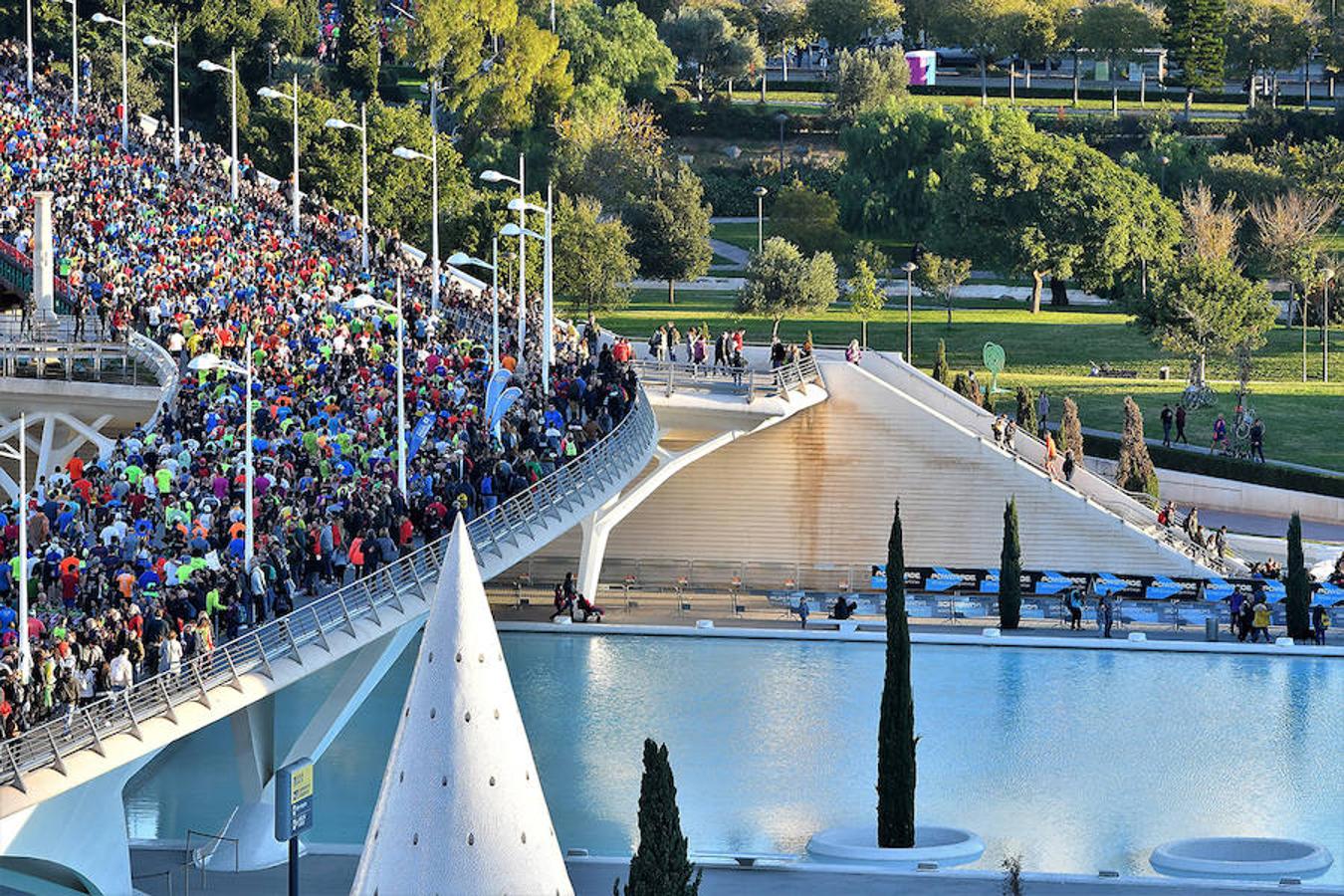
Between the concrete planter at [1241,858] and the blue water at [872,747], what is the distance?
818 millimetres

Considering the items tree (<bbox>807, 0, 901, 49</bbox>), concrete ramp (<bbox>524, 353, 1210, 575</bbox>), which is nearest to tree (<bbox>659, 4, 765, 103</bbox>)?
tree (<bbox>807, 0, 901, 49</bbox>)

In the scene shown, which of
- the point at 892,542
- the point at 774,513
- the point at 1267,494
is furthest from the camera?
the point at 1267,494

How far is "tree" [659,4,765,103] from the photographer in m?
132

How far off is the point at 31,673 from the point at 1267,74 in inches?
4254

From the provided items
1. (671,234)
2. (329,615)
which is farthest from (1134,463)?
(329,615)

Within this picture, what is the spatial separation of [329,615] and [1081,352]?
5259 cm

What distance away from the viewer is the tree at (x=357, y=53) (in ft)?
374

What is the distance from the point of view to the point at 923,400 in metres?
76.9

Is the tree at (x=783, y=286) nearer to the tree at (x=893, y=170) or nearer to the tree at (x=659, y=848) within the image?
the tree at (x=893, y=170)

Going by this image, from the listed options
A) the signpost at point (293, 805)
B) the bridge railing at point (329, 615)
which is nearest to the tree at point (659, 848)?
the signpost at point (293, 805)

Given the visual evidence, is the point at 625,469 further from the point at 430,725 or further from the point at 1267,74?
the point at 1267,74

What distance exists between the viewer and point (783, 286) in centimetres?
9031

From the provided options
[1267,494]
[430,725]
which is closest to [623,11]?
[1267,494]

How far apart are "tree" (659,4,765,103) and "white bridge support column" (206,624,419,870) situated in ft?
273
